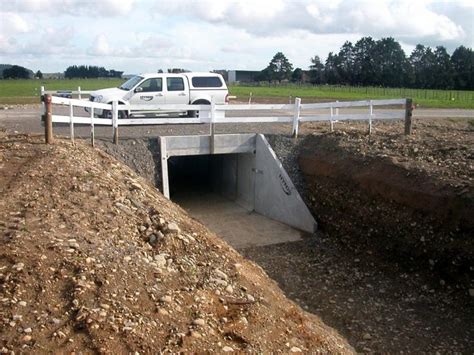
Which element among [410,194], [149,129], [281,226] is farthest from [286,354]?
[149,129]

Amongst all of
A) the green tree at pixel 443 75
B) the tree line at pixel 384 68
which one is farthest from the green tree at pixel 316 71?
the green tree at pixel 443 75

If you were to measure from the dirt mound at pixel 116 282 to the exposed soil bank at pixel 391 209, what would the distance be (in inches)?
125

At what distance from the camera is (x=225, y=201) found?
17.4m

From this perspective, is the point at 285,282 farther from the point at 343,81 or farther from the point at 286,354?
the point at 343,81

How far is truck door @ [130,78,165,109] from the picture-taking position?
17391 mm

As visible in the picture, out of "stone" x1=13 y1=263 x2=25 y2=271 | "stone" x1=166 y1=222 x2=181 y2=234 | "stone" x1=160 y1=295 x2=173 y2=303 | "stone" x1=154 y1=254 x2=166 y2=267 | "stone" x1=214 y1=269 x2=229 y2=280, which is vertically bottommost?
"stone" x1=214 y1=269 x2=229 y2=280

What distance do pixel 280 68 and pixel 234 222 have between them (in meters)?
97.9

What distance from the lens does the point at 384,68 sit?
3460 inches

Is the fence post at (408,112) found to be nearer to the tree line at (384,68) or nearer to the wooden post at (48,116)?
the wooden post at (48,116)

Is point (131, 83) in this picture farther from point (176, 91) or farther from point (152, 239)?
point (152, 239)

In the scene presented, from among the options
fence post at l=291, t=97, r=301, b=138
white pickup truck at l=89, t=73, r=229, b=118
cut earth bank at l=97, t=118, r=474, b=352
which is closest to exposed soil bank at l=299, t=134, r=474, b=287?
A: cut earth bank at l=97, t=118, r=474, b=352

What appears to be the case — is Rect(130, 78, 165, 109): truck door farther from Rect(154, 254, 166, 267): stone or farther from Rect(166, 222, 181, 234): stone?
Rect(154, 254, 166, 267): stone

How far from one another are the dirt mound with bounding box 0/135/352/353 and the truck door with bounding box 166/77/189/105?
30.7ft

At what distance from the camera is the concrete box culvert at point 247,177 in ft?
46.1
